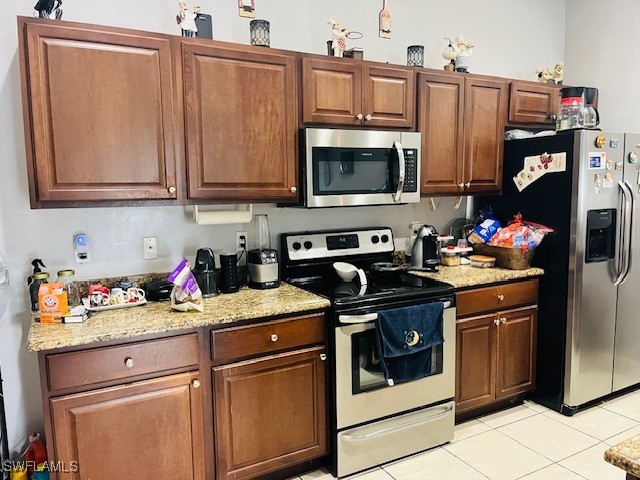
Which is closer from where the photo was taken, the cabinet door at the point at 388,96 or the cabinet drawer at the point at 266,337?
the cabinet drawer at the point at 266,337

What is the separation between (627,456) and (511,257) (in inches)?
81.1

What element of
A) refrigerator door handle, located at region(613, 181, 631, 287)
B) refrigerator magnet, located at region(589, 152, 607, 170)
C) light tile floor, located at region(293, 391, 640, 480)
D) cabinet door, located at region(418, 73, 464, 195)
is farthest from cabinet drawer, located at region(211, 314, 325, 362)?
refrigerator door handle, located at region(613, 181, 631, 287)

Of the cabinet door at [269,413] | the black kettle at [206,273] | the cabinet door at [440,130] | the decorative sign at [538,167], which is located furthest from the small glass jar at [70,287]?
the decorative sign at [538,167]

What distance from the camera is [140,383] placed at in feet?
6.07

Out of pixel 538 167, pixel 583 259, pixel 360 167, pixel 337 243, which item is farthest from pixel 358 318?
pixel 538 167

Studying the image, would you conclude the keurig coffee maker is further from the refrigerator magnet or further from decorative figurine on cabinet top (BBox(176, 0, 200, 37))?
the refrigerator magnet

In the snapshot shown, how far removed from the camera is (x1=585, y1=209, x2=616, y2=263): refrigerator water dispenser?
275 cm

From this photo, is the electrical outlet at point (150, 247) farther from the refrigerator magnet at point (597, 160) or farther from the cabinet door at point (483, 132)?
the refrigerator magnet at point (597, 160)

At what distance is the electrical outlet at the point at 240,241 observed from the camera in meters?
2.62

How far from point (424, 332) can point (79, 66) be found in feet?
6.59

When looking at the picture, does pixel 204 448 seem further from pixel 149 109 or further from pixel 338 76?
pixel 338 76

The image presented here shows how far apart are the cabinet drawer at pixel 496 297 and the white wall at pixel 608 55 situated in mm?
1657

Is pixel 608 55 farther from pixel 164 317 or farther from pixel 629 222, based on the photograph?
pixel 164 317

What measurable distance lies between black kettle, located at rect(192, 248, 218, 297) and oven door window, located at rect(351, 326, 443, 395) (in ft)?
2.47
